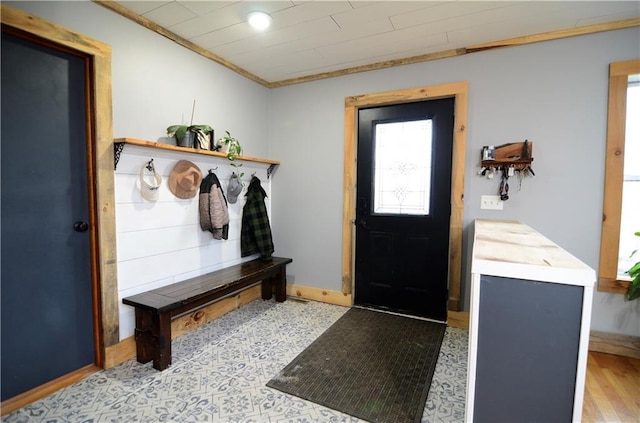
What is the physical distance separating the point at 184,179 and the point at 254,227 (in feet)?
3.03

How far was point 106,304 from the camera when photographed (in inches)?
79.5

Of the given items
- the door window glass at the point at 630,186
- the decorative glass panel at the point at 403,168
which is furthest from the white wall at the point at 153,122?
the door window glass at the point at 630,186

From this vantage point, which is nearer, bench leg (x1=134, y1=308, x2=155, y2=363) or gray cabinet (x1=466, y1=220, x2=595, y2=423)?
gray cabinet (x1=466, y1=220, x2=595, y2=423)

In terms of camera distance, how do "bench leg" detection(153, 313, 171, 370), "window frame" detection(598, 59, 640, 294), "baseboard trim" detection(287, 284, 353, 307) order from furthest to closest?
1. "baseboard trim" detection(287, 284, 353, 307)
2. "window frame" detection(598, 59, 640, 294)
3. "bench leg" detection(153, 313, 171, 370)

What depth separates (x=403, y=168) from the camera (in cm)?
298

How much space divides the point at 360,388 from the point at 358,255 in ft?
4.89

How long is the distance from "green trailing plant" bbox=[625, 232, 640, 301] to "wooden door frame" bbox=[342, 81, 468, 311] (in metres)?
1.11

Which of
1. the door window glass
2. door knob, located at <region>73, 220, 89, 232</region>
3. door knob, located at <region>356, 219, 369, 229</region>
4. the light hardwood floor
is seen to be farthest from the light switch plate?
door knob, located at <region>73, 220, 89, 232</region>

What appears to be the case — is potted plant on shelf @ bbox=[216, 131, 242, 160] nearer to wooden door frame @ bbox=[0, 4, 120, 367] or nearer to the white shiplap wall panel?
the white shiplap wall panel

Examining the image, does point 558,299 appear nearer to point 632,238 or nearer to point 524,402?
point 524,402

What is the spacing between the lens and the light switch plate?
102 inches

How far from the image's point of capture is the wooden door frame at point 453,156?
2.68m

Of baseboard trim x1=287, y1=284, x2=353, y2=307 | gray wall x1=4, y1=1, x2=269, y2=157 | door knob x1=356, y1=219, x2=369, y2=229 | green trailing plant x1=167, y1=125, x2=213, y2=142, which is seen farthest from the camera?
baseboard trim x1=287, y1=284, x2=353, y2=307

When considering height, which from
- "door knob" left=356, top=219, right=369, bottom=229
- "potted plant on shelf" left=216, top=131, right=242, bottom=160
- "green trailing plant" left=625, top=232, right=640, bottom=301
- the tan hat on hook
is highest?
"potted plant on shelf" left=216, top=131, right=242, bottom=160
